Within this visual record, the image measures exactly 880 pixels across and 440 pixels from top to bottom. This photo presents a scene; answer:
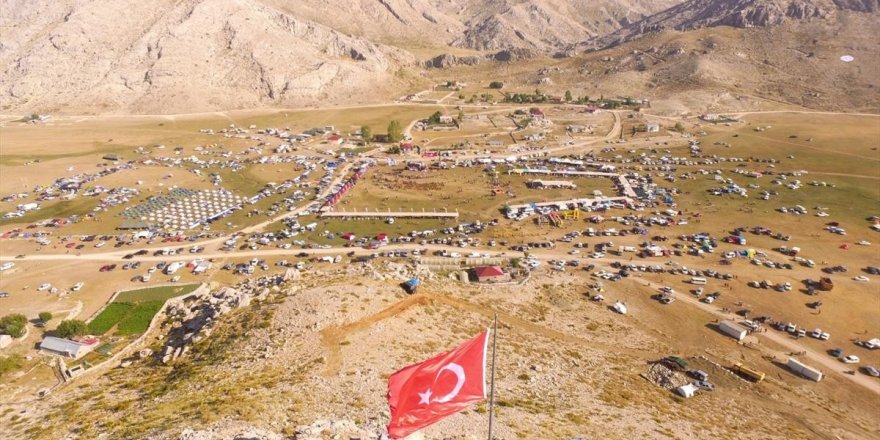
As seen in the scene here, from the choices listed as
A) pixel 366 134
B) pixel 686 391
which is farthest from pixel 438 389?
pixel 366 134

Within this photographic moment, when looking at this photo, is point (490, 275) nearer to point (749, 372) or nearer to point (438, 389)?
point (749, 372)

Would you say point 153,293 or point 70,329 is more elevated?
point 70,329

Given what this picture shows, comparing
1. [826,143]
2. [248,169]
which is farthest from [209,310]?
[826,143]

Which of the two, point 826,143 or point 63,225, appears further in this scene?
point 826,143

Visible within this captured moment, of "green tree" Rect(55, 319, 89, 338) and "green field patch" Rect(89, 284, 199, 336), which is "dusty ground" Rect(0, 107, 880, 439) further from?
"green tree" Rect(55, 319, 89, 338)

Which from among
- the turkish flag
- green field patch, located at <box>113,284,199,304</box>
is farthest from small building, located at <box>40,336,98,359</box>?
the turkish flag

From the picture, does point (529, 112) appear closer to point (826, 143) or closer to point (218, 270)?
point (826, 143)
